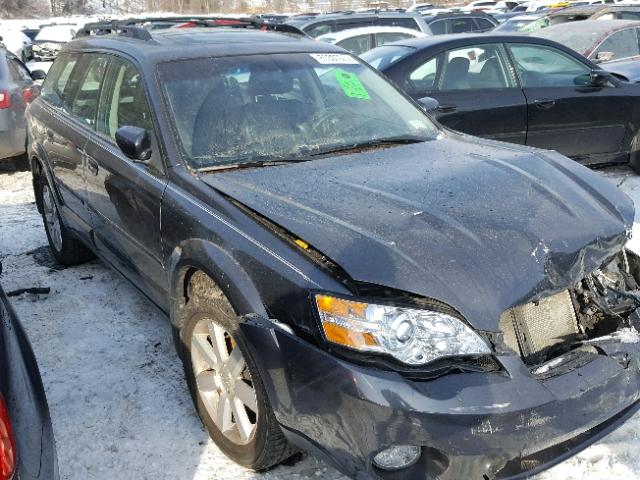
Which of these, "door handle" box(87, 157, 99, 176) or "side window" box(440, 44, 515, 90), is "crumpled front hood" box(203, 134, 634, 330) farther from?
"side window" box(440, 44, 515, 90)

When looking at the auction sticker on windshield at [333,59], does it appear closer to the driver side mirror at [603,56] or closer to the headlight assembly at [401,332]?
the headlight assembly at [401,332]

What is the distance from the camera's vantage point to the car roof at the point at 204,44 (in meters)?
3.58

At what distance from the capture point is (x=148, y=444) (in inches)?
117

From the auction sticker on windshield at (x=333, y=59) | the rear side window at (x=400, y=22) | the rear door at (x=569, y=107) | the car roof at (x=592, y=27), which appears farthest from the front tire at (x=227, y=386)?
the rear side window at (x=400, y=22)

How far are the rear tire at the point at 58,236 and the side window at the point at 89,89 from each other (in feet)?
2.88

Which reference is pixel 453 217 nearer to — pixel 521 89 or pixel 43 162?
pixel 43 162

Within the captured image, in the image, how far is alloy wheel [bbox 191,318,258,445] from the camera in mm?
2654

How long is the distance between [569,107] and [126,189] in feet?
15.5

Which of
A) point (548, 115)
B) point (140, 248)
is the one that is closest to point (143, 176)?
point (140, 248)

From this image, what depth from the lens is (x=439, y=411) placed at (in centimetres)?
207

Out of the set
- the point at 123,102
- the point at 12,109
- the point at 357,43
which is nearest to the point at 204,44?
the point at 123,102

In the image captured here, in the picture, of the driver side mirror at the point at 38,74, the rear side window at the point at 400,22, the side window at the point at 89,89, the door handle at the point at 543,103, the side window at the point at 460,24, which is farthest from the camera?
the side window at the point at 460,24

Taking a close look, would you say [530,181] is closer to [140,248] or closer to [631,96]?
[140,248]

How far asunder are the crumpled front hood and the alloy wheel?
22.1 inches
